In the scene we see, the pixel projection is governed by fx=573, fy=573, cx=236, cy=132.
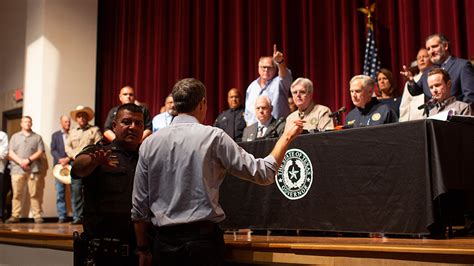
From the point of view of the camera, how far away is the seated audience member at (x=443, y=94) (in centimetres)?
363

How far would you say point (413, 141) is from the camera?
3.01 meters

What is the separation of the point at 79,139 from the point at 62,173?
49 centimetres

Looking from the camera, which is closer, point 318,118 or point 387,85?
point 318,118

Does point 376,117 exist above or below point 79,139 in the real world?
below

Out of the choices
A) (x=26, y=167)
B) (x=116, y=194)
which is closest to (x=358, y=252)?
(x=116, y=194)

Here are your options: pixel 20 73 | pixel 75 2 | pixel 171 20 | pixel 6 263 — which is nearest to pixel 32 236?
pixel 6 263

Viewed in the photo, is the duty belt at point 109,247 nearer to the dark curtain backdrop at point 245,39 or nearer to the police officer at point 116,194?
the police officer at point 116,194

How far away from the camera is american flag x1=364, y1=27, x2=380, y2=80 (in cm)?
607

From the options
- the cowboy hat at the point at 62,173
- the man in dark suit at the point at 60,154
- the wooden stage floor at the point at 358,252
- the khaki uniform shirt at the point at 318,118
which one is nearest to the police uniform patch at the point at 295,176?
the wooden stage floor at the point at 358,252

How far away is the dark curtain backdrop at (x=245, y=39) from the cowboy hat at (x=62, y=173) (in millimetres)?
1884

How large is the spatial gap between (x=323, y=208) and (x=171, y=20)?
586 cm

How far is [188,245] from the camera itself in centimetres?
242

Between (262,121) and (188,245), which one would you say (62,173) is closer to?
(262,121)

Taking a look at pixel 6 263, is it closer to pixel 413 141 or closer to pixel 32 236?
pixel 32 236
